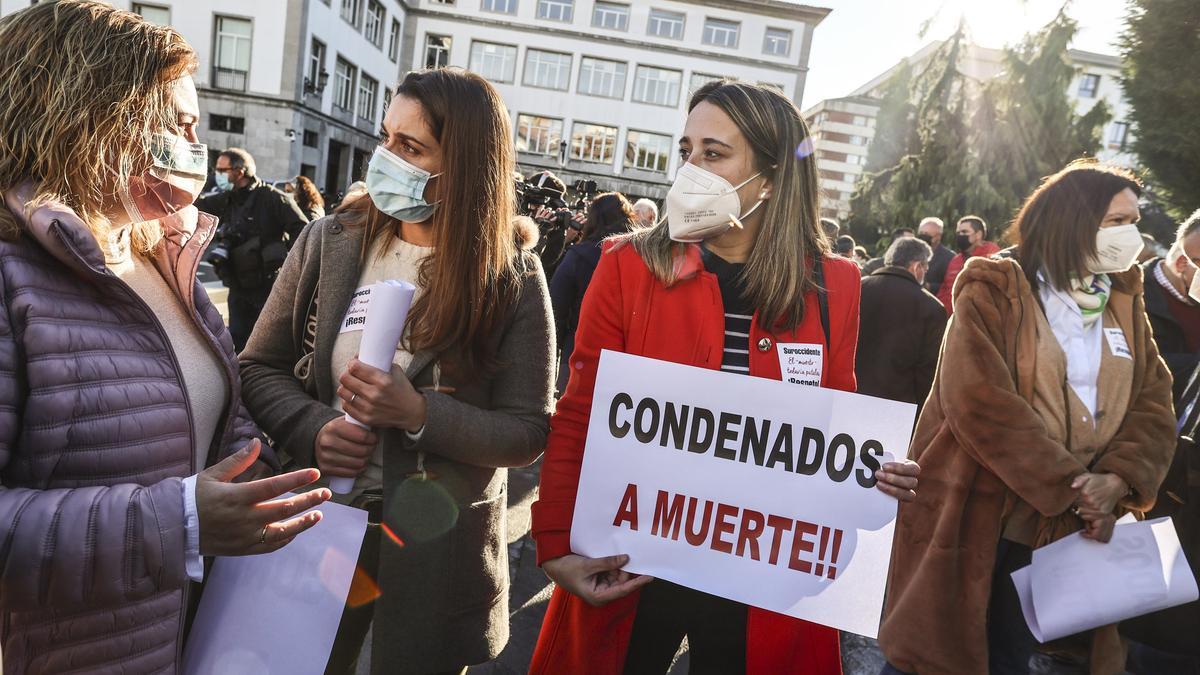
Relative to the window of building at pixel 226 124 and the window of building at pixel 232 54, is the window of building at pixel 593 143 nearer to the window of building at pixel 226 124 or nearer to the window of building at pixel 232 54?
the window of building at pixel 232 54

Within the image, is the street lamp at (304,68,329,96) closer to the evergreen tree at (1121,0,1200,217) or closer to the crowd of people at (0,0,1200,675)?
the evergreen tree at (1121,0,1200,217)

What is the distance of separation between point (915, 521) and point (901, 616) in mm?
352

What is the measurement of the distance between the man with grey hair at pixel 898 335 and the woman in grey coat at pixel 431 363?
3104 mm

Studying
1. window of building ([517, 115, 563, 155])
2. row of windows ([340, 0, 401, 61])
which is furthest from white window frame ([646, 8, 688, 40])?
row of windows ([340, 0, 401, 61])

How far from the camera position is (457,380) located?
177cm

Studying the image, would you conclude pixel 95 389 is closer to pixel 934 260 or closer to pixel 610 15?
pixel 934 260

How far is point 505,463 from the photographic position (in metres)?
1.74

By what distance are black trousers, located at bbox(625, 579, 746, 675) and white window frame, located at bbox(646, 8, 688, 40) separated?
42.6 meters

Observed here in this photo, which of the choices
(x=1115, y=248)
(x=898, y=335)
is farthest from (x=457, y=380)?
(x=898, y=335)

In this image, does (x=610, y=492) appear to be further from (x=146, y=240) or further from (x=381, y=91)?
(x=381, y=91)

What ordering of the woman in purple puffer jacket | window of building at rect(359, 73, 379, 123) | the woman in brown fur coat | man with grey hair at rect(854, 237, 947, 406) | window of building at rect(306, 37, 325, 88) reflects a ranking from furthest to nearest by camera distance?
window of building at rect(359, 73, 379, 123) < window of building at rect(306, 37, 325, 88) < man with grey hair at rect(854, 237, 947, 406) < the woman in brown fur coat < the woman in purple puffer jacket

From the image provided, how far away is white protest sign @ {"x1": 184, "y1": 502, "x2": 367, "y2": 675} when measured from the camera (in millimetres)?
1413

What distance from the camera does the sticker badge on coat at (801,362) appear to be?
5.59 feet

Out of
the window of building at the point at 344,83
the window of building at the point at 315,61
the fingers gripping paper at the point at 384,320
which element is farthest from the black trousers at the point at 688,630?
the window of building at the point at 344,83
